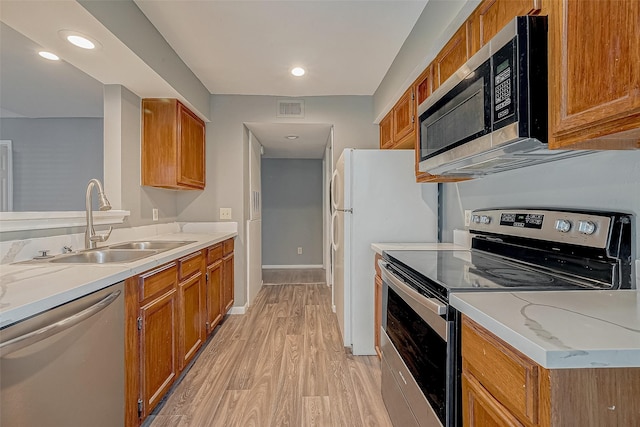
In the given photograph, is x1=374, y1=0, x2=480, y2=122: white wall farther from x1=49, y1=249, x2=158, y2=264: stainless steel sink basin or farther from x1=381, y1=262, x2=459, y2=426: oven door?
x1=49, y1=249, x2=158, y2=264: stainless steel sink basin

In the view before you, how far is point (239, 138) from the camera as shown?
3361 millimetres

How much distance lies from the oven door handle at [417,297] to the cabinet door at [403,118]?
1232mm

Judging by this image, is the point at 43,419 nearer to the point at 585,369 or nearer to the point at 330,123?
the point at 585,369

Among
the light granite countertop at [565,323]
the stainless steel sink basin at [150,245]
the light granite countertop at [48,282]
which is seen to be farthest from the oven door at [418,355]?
the stainless steel sink basin at [150,245]

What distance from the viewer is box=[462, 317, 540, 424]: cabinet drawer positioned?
0.64 m

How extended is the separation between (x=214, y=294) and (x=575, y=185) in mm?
2536

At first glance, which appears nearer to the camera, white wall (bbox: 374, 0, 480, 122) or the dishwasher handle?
the dishwasher handle

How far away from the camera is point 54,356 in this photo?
979 mm

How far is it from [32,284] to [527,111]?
1683 mm

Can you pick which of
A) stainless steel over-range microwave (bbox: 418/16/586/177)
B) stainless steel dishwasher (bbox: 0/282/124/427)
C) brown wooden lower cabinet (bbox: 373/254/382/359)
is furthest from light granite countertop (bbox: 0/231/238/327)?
stainless steel over-range microwave (bbox: 418/16/586/177)

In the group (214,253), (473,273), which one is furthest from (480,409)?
(214,253)

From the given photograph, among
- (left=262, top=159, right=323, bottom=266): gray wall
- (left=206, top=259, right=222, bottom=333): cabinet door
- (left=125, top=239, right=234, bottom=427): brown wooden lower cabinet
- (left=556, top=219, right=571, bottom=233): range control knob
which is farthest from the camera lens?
(left=262, top=159, right=323, bottom=266): gray wall

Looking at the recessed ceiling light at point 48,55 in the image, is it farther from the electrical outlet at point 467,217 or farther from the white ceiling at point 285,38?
the electrical outlet at point 467,217

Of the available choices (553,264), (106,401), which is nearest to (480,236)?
(553,264)
